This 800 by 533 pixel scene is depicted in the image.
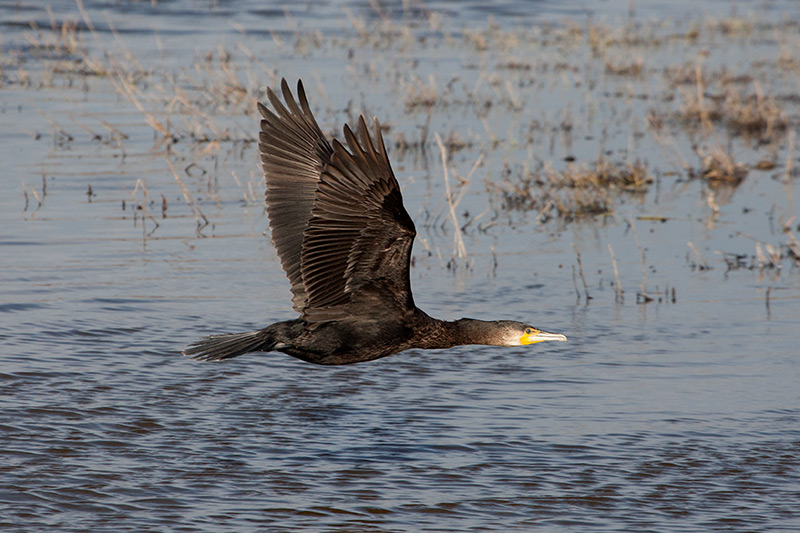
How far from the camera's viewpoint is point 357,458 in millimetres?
5070

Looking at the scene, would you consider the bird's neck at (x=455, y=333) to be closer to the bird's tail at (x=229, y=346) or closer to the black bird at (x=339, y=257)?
the black bird at (x=339, y=257)

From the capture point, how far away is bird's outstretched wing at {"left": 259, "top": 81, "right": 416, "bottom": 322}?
190 inches

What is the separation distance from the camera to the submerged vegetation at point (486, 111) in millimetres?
9945

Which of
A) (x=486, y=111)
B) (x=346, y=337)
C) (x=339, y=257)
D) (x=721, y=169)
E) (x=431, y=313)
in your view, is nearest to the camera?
(x=339, y=257)

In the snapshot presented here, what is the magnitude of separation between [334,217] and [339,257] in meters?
0.24

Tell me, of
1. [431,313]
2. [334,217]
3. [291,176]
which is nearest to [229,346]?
[334,217]

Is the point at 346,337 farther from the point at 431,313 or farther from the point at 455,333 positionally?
the point at 431,313

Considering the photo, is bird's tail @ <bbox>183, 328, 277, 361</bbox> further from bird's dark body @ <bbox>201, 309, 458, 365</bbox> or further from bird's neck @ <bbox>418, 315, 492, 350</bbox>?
bird's neck @ <bbox>418, 315, 492, 350</bbox>

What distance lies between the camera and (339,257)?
507 centimetres

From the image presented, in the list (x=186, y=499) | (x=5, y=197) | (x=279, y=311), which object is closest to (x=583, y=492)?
(x=186, y=499)

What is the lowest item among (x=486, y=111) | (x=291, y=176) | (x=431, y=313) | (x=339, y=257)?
(x=431, y=313)

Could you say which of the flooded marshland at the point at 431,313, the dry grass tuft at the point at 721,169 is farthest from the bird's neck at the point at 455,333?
the dry grass tuft at the point at 721,169

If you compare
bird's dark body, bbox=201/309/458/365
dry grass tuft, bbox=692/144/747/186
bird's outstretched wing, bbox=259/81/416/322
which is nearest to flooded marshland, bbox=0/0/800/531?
dry grass tuft, bbox=692/144/747/186

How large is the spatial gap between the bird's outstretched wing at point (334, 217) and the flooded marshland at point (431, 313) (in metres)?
0.68
